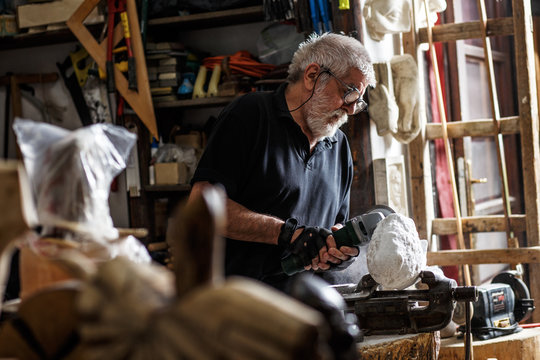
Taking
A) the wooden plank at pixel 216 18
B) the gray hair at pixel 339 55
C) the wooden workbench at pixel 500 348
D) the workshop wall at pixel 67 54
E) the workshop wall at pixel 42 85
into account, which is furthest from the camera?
the workshop wall at pixel 42 85

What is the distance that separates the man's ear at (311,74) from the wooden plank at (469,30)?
58.7 inches

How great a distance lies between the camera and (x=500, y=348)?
3.23 metres

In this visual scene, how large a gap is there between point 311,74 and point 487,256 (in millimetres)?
1696

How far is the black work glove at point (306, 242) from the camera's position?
8.14 feet

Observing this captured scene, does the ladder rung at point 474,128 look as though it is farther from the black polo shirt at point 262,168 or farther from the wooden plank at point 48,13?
the wooden plank at point 48,13

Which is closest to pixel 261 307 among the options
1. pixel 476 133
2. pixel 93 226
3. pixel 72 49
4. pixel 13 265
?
pixel 93 226

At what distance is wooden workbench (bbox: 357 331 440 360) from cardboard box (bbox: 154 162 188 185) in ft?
9.40

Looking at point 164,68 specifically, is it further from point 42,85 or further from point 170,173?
point 42,85

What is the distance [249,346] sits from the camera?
60 centimetres

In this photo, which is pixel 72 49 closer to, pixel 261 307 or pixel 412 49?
pixel 412 49

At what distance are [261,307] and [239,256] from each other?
2319 mm

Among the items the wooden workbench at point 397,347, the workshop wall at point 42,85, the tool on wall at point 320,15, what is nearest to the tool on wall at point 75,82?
the workshop wall at point 42,85

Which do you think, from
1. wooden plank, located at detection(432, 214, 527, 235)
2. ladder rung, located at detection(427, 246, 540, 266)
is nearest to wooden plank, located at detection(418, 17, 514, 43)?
wooden plank, located at detection(432, 214, 527, 235)

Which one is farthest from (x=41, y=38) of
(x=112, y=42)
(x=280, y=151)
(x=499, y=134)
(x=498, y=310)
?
(x=498, y=310)
